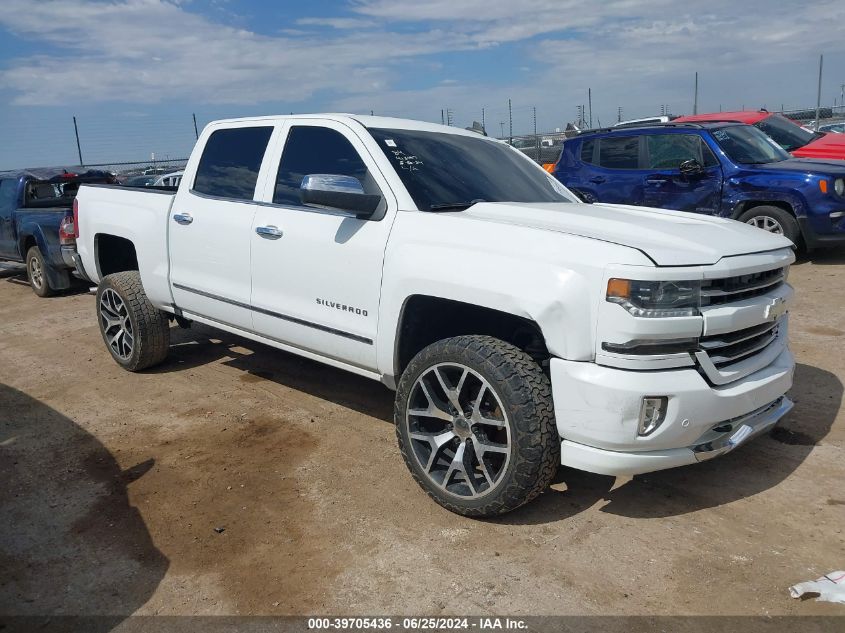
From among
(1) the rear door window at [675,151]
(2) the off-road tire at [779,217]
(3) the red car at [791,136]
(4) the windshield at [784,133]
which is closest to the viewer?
(2) the off-road tire at [779,217]

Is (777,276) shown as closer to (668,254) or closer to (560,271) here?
(668,254)

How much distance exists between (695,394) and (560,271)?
767 mm

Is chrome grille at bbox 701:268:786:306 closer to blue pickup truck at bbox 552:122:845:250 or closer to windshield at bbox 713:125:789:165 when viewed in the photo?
blue pickup truck at bbox 552:122:845:250

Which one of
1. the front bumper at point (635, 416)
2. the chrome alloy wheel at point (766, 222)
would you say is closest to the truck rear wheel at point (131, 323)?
the front bumper at point (635, 416)

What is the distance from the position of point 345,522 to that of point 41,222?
25.6 feet

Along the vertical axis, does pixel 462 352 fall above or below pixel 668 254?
below

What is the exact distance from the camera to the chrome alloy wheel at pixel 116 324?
19.1ft

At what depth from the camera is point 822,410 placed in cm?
455

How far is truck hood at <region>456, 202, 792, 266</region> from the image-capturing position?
3.10 m

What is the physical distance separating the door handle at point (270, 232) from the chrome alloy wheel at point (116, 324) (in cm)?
191

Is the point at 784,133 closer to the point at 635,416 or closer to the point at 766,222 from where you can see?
the point at 766,222

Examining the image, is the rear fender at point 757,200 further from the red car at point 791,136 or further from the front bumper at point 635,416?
the front bumper at point 635,416

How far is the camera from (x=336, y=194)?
3.67 metres

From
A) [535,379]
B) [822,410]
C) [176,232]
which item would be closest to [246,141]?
[176,232]
